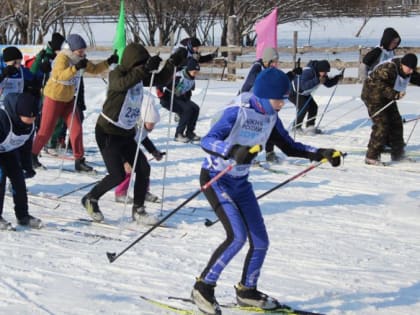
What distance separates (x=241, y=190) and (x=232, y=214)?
0.62 feet

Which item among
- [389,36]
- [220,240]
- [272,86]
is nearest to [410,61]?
[389,36]

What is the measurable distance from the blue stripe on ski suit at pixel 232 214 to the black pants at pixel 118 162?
6.56 ft

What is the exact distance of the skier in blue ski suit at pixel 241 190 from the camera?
13.5 feet

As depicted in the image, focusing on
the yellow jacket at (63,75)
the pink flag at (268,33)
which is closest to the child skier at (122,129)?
the yellow jacket at (63,75)

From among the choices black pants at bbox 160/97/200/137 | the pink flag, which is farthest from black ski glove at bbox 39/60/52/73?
the pink flag

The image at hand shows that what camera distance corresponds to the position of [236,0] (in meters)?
28.1

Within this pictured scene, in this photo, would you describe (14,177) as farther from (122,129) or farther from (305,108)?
(305,108)

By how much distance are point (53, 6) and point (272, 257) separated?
2028 centimetres

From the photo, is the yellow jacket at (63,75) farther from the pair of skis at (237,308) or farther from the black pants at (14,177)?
the pair of skis at (237,308)

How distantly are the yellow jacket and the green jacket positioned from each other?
1.48 meters

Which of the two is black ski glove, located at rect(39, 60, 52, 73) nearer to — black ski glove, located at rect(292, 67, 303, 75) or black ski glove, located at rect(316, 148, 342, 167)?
black ski glove, located at rect(292, 67, 303, 75)

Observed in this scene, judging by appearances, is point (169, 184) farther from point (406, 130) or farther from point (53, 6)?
point (53, 6)

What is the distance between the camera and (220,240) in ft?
19.5

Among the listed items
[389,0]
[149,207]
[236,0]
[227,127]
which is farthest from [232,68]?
[389,0]
